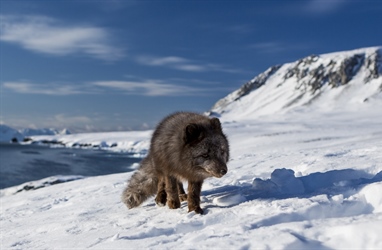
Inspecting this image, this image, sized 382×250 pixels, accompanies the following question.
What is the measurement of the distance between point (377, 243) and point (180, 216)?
2.98m

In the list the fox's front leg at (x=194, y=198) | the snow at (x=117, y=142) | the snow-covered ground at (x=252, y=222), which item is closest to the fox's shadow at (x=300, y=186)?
the snow-covered ground at (x=252, y=222)

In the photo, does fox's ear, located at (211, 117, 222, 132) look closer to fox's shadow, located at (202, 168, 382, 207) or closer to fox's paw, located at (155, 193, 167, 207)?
fox's shadow, located at (202, 168, 382, 207)

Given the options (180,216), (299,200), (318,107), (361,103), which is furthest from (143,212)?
(318,107)

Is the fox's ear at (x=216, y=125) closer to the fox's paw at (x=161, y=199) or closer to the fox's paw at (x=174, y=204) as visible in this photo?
the fox's paw at (x=174, y=204)

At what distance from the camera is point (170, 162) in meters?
6.25

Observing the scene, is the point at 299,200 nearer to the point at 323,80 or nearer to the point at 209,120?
the point at 209,120

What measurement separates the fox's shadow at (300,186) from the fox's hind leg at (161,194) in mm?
833

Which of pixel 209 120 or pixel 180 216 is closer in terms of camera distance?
pixel 180 216

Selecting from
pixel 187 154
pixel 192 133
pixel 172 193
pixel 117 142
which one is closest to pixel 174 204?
pixel 172 193

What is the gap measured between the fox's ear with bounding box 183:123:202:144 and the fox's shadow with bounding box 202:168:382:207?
1.15 m

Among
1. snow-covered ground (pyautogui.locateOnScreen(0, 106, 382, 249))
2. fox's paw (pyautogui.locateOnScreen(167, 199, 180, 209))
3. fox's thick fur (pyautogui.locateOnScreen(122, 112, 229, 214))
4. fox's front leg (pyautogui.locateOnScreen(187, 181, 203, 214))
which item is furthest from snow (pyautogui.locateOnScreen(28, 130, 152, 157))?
fox's front leg (pyautogui.locateOnScreen(187, 181, 203, 214))

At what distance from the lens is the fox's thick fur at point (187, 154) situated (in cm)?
592

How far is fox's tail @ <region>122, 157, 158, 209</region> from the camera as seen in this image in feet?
25.0

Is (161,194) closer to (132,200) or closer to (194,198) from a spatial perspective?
(132,200)
